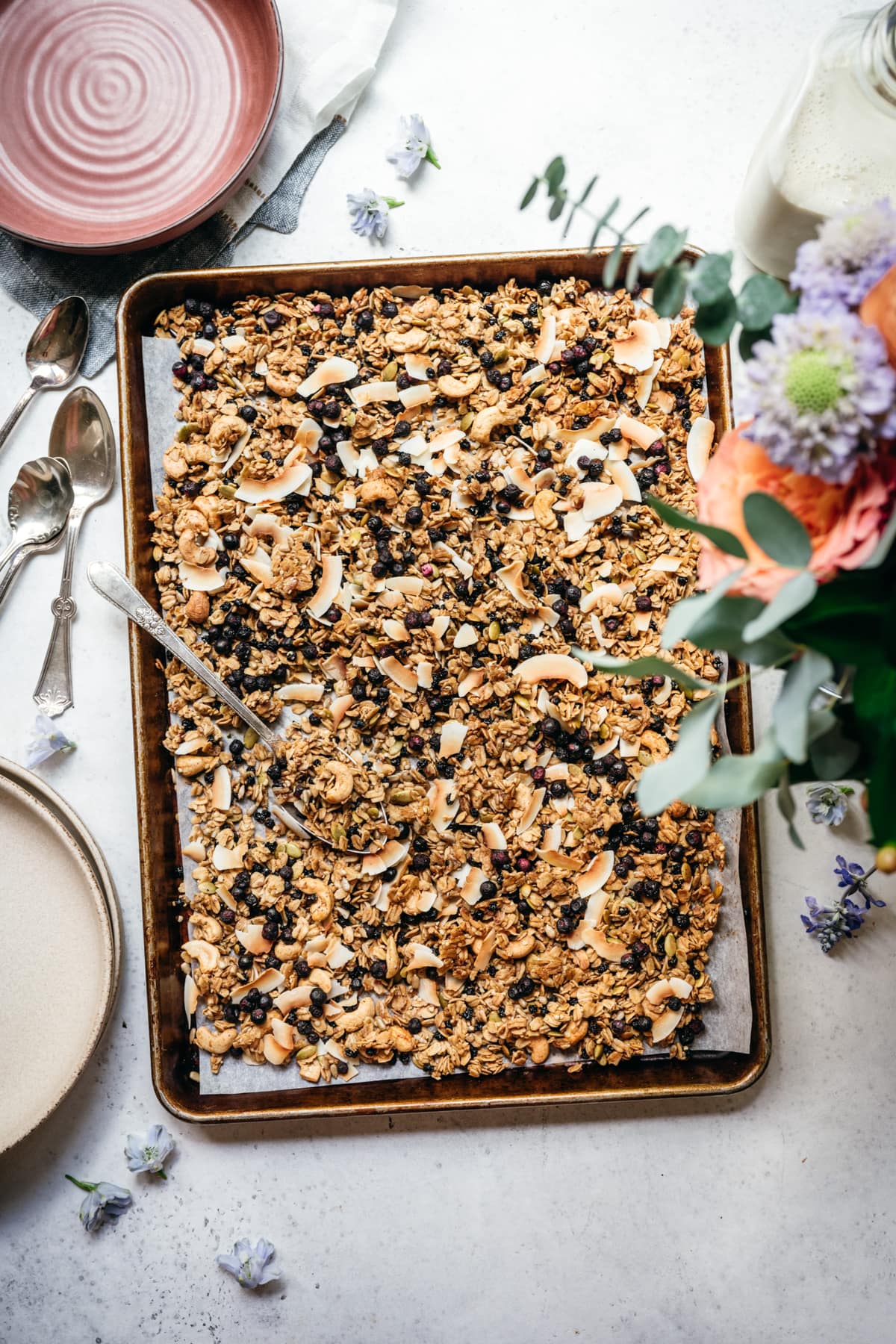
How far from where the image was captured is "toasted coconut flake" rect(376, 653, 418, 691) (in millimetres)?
1212

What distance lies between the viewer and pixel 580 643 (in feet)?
3.98

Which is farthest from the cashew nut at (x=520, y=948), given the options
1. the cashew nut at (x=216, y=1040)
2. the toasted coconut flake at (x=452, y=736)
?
the cashew nut at (x=216, y=1040)

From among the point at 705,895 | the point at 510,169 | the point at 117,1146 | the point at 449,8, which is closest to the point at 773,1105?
the point at 705,895

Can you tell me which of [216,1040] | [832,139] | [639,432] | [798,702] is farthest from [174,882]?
[832,139]

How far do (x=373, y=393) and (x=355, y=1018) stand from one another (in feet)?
2.46

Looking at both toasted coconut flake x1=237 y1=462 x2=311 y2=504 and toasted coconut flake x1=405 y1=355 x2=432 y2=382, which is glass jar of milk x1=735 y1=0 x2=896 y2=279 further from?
toasted coconut flake x1=237 y1=462 x2=311 y2=504

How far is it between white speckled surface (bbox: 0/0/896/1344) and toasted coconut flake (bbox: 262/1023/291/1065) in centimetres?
14

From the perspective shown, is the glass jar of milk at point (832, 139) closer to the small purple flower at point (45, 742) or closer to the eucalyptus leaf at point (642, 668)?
the eucalyptus leaf at point (642, 668)

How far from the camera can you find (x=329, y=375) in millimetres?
1226

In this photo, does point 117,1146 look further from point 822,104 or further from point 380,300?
point 822,104

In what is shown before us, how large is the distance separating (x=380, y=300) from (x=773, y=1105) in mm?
1113

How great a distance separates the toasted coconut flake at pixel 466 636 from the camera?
47.5 inches

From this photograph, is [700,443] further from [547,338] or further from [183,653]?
[183,653]

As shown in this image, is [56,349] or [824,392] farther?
[56,349]
